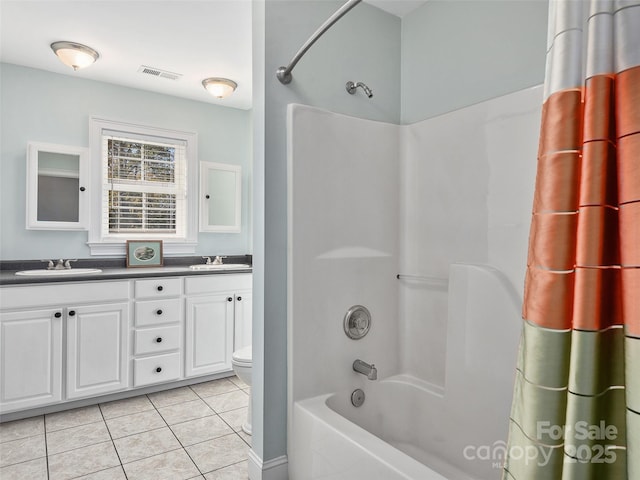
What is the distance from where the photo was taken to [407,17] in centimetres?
→ 227

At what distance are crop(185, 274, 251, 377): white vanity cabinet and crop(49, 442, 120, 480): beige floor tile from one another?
0.97m

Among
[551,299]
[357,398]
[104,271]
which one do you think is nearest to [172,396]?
[104,271]

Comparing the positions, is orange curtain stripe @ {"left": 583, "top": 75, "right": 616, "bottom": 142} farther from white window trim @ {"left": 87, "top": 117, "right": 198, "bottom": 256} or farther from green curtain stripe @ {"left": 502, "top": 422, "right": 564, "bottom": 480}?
white window trim @ {"left": 87, "top": 117, "right": 198, "bottom": 256}

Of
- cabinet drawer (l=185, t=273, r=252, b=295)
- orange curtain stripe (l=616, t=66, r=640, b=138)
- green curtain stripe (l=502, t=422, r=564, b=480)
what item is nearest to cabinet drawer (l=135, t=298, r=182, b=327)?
cabinet drawer (l=185, t=273, r=252, b=295)

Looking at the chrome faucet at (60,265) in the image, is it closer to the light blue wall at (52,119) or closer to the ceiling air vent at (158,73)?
the light blue wall at (52,119)

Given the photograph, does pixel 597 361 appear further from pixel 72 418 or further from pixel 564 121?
pixel 72 418

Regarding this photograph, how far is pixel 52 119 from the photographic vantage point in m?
3.13

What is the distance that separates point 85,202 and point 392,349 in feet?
8.95

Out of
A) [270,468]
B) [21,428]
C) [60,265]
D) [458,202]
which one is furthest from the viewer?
[60,265]

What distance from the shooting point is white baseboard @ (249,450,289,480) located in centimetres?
177

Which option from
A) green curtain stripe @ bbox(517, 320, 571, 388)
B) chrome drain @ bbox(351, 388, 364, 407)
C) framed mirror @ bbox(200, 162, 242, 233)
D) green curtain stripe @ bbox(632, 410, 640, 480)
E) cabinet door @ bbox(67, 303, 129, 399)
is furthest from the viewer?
framed mirror @ bbox(200, 162, 242, 233)

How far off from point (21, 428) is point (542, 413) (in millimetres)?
2988

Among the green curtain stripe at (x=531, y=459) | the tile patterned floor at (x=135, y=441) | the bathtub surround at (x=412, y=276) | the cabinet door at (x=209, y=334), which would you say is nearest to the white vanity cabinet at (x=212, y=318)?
the cabinet door at (x=209, y=334)

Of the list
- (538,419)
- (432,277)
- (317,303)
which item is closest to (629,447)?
(538,419)
